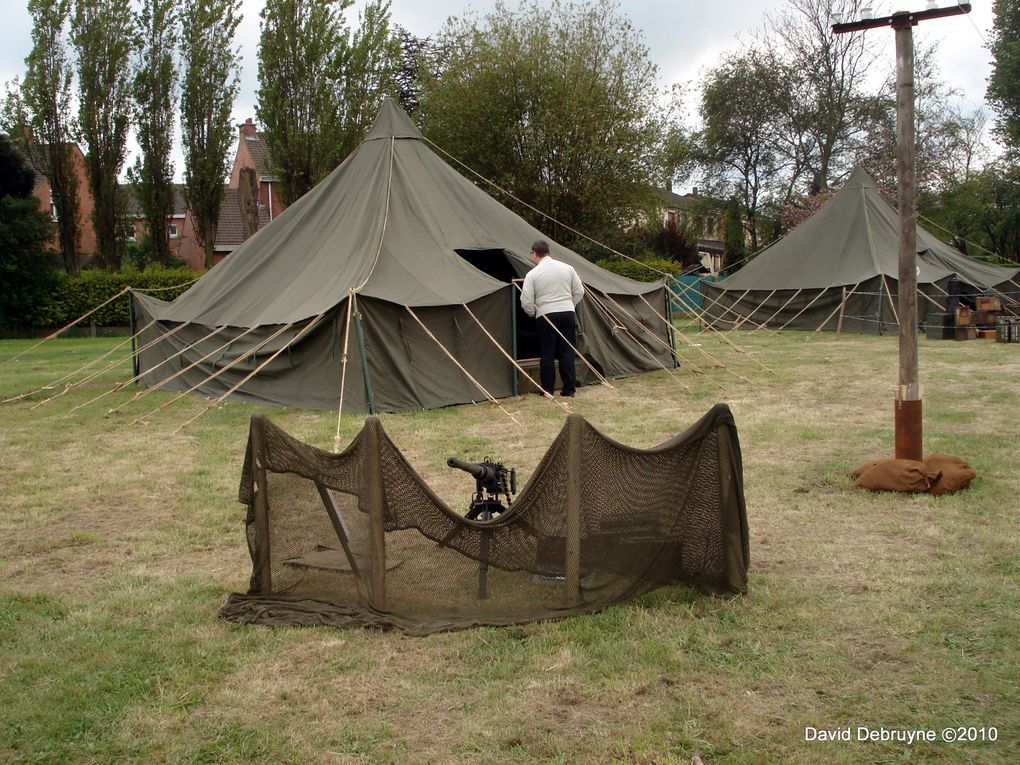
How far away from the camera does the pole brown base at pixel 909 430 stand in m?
6.11

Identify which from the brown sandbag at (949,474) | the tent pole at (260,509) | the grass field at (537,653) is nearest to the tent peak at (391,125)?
the grass field at (537,653)

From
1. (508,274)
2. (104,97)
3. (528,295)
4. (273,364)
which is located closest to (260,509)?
(273,364)

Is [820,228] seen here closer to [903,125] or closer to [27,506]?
[903,125]

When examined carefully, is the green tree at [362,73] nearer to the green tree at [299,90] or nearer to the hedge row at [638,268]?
the green tree at [299,90]

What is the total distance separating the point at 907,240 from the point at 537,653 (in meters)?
4.14

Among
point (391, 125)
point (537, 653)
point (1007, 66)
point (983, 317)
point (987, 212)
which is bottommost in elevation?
point (537, 653)

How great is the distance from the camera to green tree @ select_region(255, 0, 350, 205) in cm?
Result: 2284

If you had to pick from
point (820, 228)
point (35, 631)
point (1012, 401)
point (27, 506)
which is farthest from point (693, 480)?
point (820, 228)

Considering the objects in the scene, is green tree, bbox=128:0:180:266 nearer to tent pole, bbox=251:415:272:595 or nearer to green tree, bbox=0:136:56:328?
green tree, bbox=0:136:56:328

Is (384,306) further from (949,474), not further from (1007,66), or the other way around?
(1007,66)

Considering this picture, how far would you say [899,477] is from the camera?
19.2 feet

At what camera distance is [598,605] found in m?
4.00

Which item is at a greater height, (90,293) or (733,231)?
(733,231)

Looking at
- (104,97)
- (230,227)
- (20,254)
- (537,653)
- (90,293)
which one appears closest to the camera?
(537,653)
